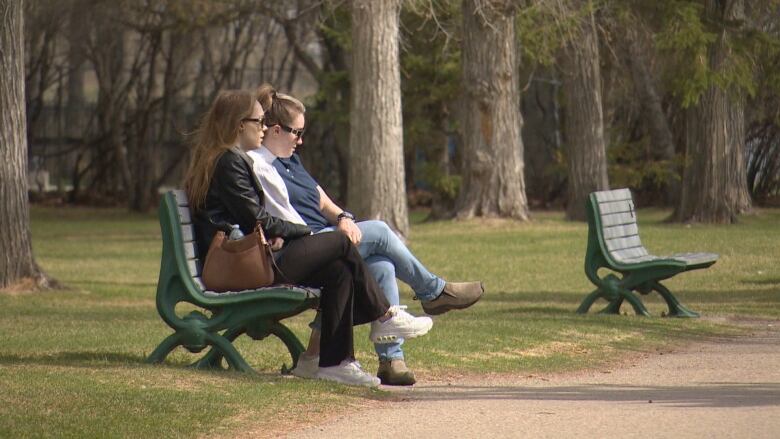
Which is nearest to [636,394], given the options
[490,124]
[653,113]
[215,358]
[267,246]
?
[267,246]

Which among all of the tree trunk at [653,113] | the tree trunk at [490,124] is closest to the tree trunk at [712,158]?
the tree trunk at [490,124]

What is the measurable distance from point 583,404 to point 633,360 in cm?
268

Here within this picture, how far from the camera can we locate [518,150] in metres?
28.5

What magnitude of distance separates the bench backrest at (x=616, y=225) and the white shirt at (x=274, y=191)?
521 cm

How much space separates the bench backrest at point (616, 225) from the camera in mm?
13867

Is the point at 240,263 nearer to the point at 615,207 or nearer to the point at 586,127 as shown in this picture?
the point at 615,207

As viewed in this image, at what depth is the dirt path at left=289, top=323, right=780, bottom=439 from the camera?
745 cm

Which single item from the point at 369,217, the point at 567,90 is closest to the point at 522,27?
the point at 567,90

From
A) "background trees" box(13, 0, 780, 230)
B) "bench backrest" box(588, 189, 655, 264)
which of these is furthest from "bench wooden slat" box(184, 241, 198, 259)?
"background trees" box(13, 0, 780, 230)

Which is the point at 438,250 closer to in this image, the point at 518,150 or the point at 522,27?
the point at 518,150

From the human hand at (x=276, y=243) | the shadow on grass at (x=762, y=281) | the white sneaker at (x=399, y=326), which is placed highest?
the human hand at (x=276, y=243)

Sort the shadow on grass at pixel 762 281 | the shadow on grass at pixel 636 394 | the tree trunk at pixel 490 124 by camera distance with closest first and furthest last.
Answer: the shadow on grass at pixel 636 394
the shadow on grass at pixel 762 281
the tree trunk at pixel 490 124

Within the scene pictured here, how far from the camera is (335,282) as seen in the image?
28.8 ft

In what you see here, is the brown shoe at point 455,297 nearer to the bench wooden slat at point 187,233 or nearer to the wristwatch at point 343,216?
the wristwatch at point 343,216
